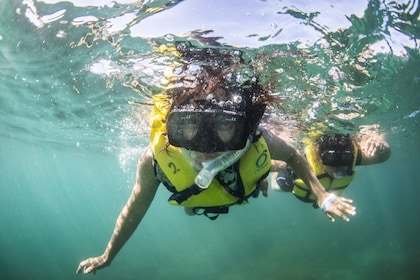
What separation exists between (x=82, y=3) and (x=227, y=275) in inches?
916

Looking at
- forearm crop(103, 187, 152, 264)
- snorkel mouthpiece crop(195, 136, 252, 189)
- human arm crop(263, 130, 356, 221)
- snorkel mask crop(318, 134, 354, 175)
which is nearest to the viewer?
snorkel mouthpiece crop(195, 136, 252, 189)

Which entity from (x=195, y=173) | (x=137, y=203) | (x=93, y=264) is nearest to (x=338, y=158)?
(x=195, y=173)

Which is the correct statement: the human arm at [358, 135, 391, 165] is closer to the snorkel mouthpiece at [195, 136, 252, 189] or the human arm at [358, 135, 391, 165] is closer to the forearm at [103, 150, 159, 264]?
the snorkel mouthpiece at [195, 136, 252, 189]

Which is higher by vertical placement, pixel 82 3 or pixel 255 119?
pixel 82 3

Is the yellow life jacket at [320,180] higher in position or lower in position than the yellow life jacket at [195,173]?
lower

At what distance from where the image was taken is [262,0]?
574 centimetres

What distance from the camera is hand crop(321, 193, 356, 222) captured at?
4242 millimetres

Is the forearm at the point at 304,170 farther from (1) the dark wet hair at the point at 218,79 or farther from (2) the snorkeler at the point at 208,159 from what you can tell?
(1) the dark wet hair at the point at 218,79

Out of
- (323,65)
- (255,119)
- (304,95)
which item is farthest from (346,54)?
(255,119)

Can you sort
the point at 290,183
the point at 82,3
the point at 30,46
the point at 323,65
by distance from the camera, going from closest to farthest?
1. the point at 82,3
2. the point at 323,65
3. the point at 30,46
4. the point at 290,183

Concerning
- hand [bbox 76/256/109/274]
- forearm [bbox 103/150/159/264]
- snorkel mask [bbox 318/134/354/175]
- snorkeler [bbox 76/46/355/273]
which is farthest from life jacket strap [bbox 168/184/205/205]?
snorkel mask [bbox 318/134/354/175]

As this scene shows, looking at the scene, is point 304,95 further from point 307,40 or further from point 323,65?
point 307,40

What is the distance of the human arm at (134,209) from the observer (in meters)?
5.39

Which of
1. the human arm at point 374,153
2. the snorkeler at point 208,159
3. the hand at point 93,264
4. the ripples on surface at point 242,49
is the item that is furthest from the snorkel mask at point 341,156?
the hand at point 93,264
